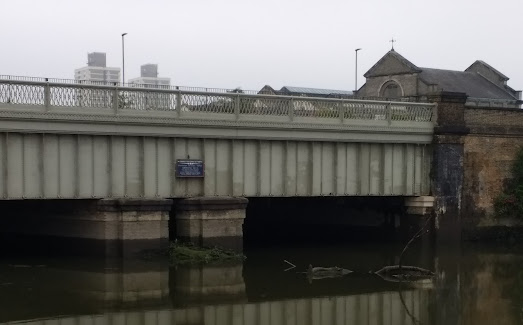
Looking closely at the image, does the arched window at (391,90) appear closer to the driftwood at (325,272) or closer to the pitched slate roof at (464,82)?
the pitched slate roof at (464,82)

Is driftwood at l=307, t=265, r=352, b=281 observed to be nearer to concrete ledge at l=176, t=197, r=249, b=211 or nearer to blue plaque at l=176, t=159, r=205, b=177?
concrete ledge at l=176, t=197, r=249, b=211

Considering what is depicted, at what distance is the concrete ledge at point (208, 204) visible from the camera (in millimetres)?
24625

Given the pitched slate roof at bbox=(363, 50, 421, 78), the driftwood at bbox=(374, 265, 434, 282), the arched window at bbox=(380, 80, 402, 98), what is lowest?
the driftwood at bbox=(374, 265, 434, 282)

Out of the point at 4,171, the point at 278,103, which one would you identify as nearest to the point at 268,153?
the point at 278,103

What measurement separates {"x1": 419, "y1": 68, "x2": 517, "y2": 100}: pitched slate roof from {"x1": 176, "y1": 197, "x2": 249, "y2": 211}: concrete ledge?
21.1 metres

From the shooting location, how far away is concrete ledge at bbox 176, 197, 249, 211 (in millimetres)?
24625

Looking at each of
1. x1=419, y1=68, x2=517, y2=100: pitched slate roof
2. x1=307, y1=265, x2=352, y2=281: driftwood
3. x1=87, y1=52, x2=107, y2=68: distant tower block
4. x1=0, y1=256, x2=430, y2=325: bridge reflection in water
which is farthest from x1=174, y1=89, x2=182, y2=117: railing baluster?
x1=87, y1=52, x2=107, y2=68: distant tower block

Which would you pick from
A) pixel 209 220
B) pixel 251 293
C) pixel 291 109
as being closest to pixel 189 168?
pixel 209 220

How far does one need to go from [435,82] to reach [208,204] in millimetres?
23290

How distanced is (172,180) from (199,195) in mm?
1031

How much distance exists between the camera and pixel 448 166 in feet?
98.5

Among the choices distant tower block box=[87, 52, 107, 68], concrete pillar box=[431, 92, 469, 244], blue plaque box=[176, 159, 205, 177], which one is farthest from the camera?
distant tower block box=[87, 52, 107, 68]

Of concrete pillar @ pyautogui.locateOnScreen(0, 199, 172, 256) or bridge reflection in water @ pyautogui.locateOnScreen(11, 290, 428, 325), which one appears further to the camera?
concrete pillar @ pyautogui.locateOnScreen(0, 199, 172, 256)

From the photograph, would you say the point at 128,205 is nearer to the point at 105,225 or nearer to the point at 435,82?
the point at 105,225
